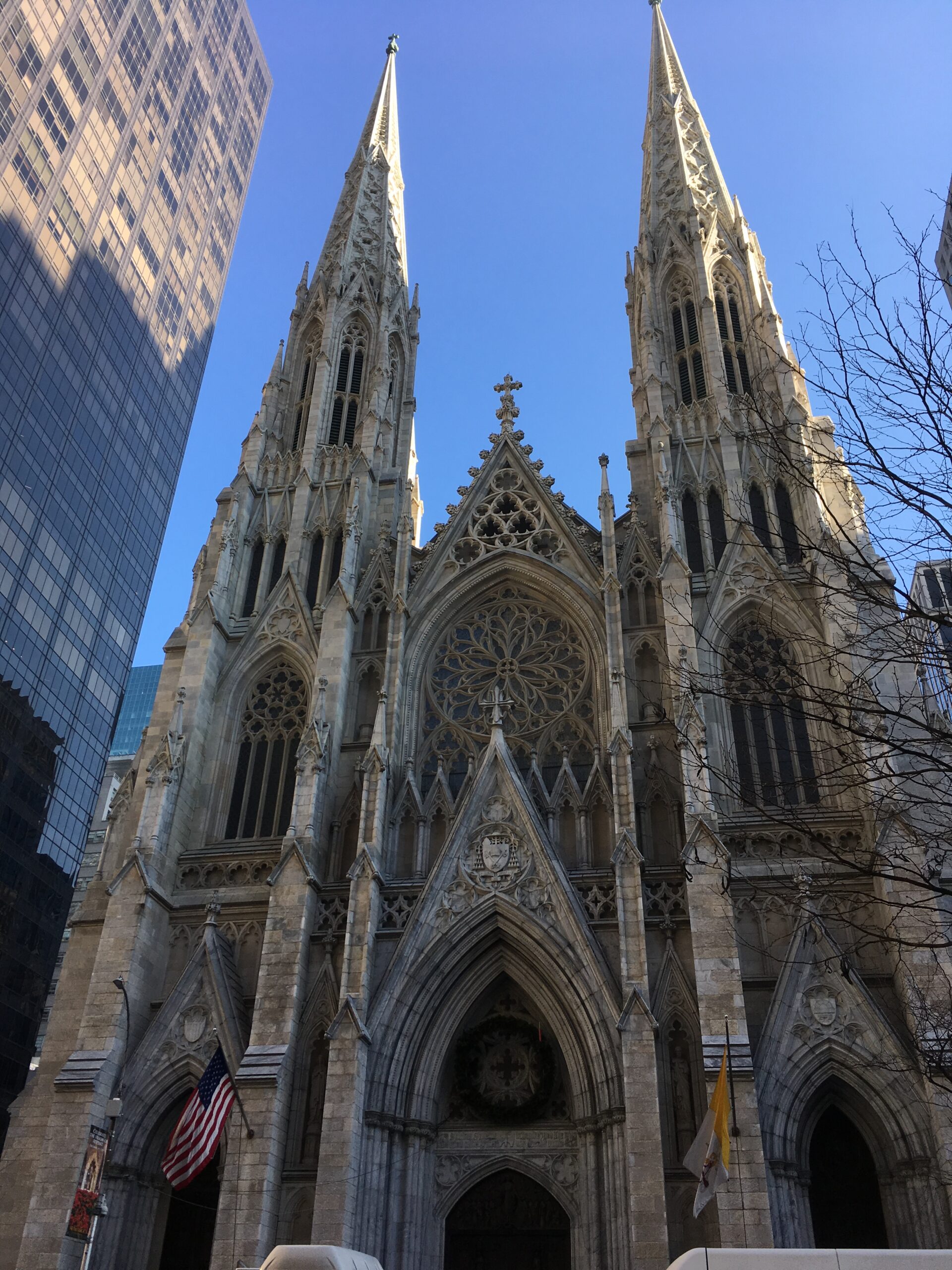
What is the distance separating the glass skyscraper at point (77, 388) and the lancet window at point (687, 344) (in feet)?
88.0

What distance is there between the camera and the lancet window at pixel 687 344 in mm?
31219

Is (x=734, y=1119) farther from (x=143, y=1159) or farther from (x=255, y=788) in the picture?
(x=255, y=788)

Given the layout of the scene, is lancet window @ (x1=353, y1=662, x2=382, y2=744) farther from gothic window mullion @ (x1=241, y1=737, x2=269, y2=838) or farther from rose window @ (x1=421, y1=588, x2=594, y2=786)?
gothic window mullion @ (x1=241, y1=737, x2=269, y2=838)

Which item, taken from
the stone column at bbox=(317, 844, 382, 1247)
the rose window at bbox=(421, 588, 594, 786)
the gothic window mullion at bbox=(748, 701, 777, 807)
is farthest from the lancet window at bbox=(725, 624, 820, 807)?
the stone column at bbox=(317, 844, 382, 1247)

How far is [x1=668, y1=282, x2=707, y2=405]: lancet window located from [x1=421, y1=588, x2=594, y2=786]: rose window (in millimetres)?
8604

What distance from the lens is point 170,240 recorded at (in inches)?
2296

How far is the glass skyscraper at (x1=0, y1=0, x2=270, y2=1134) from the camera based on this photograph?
1721 inches

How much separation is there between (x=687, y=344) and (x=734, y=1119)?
22458mm

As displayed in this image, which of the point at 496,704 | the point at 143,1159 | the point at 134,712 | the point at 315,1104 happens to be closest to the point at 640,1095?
the point at 315,1104

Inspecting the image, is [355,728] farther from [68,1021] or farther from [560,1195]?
[560,1195]

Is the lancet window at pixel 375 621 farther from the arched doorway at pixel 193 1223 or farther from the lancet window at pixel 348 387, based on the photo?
the arched doorway at pixel 193 1223

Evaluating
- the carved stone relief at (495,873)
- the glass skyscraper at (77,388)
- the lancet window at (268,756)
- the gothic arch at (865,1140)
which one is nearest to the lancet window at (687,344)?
the lancet window at (268,756)

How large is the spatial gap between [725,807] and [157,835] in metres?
12.3

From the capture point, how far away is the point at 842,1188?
1931 cm
